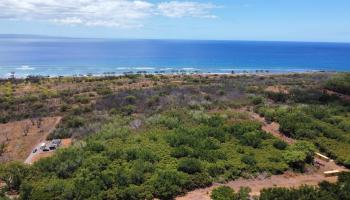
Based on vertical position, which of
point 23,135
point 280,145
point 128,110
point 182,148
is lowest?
point 23,135

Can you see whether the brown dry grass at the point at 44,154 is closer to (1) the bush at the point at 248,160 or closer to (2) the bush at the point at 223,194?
(1) the bush at the point at 248,160

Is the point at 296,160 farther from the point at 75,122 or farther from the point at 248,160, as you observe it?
the point at 75,122

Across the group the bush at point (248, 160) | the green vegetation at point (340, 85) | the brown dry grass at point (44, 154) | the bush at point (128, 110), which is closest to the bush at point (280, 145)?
the bush at point (248, 160)

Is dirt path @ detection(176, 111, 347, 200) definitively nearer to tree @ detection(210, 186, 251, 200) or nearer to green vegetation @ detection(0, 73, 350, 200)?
green vegetation @ detection(0, 73, 350, 200)

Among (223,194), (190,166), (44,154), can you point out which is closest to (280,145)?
(190,166)

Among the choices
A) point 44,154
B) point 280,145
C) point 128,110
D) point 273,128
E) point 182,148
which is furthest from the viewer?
point 128,110

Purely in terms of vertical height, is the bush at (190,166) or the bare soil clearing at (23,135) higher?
the bush at (190,166)

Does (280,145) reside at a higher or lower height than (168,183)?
higher

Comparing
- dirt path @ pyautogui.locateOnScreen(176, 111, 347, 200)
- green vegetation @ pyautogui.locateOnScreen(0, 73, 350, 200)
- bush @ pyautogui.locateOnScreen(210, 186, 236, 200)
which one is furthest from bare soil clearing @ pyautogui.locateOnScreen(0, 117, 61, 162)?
bush @ pyautogui.locateOnScreen(210, 186, 236, 200)

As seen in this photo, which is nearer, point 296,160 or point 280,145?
point 296,160
